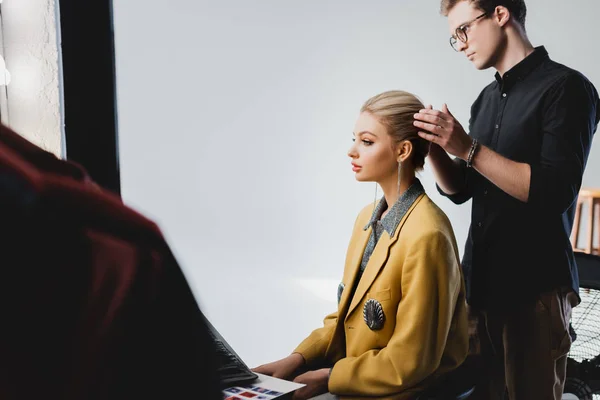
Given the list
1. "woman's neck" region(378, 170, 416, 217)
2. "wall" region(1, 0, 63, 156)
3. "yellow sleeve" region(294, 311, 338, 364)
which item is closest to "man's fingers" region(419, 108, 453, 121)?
"woman's neck" region(378, 170, 416, 217)

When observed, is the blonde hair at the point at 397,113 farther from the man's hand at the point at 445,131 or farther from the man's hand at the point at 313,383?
the man's hand at the point at 313,383

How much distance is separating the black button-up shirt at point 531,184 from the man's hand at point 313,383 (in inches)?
18.3

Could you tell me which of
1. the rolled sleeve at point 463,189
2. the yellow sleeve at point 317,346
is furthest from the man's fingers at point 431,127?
the yellow sleeve at point 317,346

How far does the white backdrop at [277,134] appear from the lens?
204 cm

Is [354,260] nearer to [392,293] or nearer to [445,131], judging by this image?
[392,293]

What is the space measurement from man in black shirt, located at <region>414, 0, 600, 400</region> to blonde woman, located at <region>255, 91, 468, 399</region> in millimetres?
98

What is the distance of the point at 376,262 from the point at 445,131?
32 centimetres

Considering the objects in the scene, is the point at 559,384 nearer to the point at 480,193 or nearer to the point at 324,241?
the point at 480,193

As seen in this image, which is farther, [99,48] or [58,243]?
[99,48]

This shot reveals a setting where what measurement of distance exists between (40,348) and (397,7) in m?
2.08

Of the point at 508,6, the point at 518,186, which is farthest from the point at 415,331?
the point at 508,6

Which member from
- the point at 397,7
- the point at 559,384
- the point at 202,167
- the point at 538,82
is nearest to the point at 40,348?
the point at 538,82

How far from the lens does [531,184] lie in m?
1.23

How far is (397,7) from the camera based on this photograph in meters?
2.07
